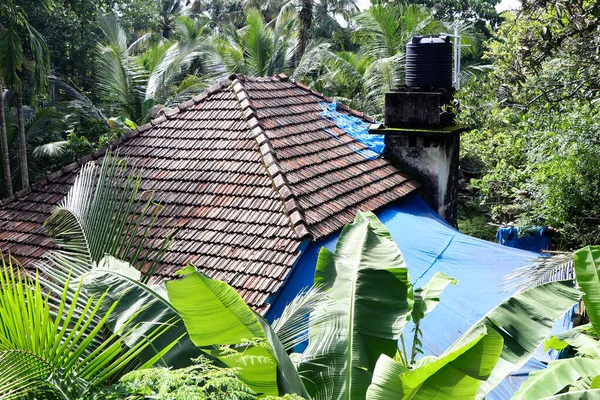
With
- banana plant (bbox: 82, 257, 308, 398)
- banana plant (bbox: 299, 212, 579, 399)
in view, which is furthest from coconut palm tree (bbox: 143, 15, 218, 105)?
banana plant (bbox: 82, 257, 308, 398)

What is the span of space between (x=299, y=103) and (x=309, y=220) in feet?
13.8

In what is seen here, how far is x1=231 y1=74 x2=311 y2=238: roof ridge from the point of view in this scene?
7.86m

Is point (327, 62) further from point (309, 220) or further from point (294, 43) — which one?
point (309, 220)

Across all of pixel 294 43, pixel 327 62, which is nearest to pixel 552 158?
pixel 327 62

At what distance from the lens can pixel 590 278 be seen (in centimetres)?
514

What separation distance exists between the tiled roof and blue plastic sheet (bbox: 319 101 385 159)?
0.16 m

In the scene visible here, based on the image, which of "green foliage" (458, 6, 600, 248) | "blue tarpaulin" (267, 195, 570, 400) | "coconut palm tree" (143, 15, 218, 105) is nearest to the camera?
"blue tarpaulin" (267, 195, 570, 400)

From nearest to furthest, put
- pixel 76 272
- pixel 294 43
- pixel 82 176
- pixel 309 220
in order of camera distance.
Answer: pixel 76 272
pixel 82 176
pixel 309 220
pixel 294 43

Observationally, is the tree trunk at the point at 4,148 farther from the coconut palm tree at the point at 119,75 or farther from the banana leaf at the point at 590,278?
the banana leaf at the point at 590,278

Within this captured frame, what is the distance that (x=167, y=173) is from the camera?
9617 mm

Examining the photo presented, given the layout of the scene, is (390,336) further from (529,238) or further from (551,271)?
(529,238)

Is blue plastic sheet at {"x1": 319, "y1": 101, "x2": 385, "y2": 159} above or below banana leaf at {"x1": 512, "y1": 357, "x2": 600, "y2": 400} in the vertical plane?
above

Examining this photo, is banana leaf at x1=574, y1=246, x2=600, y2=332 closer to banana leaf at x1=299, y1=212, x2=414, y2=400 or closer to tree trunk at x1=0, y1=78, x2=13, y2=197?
banana leaf at x1=299, y1=212, x2=414, y2=400

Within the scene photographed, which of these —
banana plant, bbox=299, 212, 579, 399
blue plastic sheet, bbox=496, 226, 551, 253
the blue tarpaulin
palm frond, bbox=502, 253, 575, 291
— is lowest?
blue plastic sheet, bbox=496, 226, 551, 253
